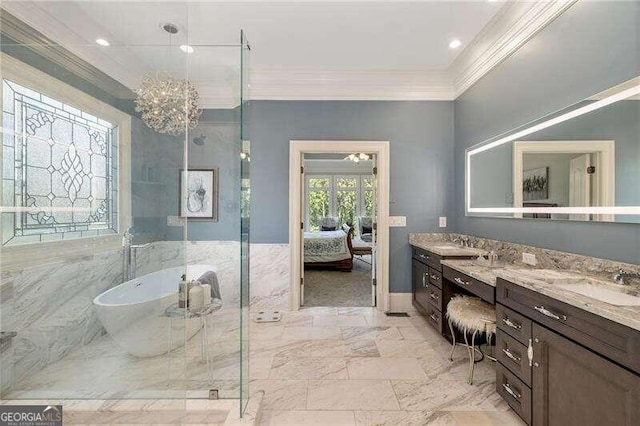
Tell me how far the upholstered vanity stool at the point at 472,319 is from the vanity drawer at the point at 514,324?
198 mm

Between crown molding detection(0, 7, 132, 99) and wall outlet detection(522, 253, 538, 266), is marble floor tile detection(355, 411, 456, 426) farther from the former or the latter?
crown molding detection(0, 7, 132, 99)

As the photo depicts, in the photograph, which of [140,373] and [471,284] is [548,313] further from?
[140,373]

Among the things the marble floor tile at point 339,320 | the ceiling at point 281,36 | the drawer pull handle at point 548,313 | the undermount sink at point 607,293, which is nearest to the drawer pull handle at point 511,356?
the drawer pull handle at point 548,313

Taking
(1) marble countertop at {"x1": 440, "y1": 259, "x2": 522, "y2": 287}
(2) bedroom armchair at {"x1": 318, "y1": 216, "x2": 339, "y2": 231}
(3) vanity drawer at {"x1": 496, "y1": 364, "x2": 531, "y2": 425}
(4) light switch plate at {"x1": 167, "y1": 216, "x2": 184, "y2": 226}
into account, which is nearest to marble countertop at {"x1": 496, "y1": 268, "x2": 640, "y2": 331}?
(1) marble countertop at {"x1": 440, "y1": 259, "x2": 522, "y2": 287}

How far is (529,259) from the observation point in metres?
2.23

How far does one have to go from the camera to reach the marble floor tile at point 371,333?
2.83 meters

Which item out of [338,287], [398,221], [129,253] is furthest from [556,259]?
[129,253]

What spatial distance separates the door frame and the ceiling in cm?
81

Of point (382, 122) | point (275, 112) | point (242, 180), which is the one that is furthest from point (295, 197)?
point (242, 180)

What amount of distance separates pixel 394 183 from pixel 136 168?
9.73 feet

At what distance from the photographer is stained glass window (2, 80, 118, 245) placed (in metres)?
2.00

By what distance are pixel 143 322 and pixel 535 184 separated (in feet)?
11.3

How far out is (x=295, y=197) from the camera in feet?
11.7

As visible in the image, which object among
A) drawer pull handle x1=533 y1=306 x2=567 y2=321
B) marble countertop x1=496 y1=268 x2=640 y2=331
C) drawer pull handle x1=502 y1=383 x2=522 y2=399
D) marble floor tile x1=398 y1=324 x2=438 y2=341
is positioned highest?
marble countertop x1=496 y1=268 x2=640 y2=331
